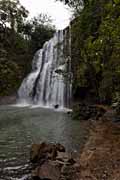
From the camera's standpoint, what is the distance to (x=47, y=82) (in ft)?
120

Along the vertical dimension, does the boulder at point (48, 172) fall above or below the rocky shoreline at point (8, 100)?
below

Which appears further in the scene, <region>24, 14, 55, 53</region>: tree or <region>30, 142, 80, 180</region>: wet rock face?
<region>24, 14, 55, 53</region>: tree

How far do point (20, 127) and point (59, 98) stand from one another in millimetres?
16717

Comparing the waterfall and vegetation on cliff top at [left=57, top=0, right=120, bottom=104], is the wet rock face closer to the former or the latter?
vegetation on cliff top at [left=57, top=0, right=120, bottom=104]

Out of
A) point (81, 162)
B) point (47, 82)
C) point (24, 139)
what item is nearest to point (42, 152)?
point (81, 162)

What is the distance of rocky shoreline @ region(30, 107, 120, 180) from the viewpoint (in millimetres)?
8094

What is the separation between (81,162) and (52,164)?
119cm

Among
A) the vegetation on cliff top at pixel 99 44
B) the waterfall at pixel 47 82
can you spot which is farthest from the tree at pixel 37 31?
the vegetation on cliff top at pixel 99 44

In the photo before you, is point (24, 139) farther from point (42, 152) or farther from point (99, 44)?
point (99, 44)

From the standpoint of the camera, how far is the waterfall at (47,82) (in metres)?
33.9

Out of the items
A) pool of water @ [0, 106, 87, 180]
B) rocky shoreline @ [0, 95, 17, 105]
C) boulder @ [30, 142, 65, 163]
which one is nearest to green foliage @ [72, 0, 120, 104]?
pool of water @ [0, 106, 87, 180]

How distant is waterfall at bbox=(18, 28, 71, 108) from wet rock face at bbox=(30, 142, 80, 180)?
72.3ft

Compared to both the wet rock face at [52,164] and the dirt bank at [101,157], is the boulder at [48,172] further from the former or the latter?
the dirt bank at [101,157]

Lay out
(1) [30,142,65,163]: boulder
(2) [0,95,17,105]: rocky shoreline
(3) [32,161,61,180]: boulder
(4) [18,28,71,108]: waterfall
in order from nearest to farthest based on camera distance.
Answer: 1. (3) [32,161,61,180]: boulder
2. (1) [30,142,65,163]: boulder
3. (4) [18,28,71,108]: waterfall
4. (2) [0,95,17,105]: rocky shoreline
